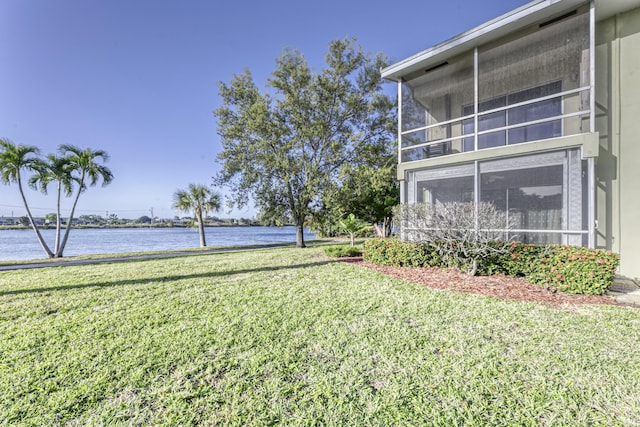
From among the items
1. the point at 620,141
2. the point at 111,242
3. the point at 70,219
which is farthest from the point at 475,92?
the point at 111,242

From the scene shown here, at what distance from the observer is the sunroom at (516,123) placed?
21.2 feet

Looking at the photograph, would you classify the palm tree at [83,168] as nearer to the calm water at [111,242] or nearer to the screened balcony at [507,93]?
the calm water at [111,242]

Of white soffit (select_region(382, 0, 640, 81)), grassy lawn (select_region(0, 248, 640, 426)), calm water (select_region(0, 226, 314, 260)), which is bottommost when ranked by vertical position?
calm water (select_region(0, 226, 314, 260))

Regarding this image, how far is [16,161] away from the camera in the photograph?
13.6 meters

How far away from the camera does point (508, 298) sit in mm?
Answer: 5137

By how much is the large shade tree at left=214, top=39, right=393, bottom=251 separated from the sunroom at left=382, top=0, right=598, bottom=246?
5.46 m

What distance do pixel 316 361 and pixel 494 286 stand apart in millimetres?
4683

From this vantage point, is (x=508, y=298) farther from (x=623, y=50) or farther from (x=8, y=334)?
(x=8, y=334)

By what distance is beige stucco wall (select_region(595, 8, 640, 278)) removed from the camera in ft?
21.0

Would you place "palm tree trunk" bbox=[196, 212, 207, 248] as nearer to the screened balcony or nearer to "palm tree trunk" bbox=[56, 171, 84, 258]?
"palm tree trunk" bbox=[56, 171, 84, 258]

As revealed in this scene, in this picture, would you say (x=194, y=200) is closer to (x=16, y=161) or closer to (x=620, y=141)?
(x=16, y=161)

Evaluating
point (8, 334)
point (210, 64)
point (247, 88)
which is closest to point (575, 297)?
point (8, 334)

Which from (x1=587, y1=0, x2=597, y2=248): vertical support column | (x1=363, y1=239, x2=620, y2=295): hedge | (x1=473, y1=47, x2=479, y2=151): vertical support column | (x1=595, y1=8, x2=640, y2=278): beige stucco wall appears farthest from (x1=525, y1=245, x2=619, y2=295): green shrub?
(x1=473, y1=47, x2=479, y2=151): vertical support column

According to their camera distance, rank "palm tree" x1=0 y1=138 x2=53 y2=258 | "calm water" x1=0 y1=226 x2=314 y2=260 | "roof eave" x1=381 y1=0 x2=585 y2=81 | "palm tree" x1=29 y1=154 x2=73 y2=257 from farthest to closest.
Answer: "calm water" x1=0 y1=226 x2=314 y2=260, "palm tree" x1=29 y1=154 x2=73 y2=257, "palm tree" x1=0 y1=138 x2=53 y2=258, "roof eave" x1=381 y1=0 x2=585 y2=81
